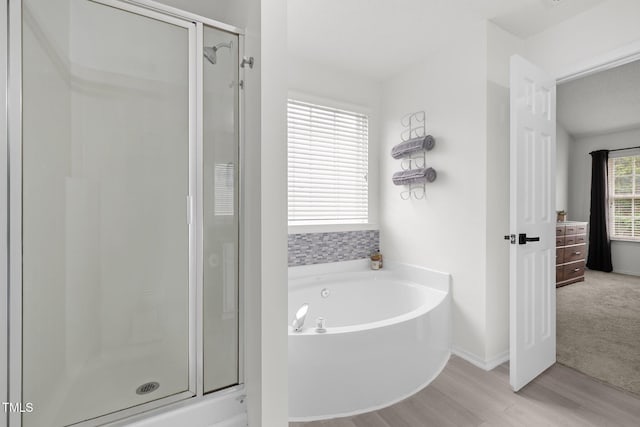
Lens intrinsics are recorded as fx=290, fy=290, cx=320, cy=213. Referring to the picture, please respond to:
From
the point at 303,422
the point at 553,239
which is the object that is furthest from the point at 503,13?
the point at 303,422

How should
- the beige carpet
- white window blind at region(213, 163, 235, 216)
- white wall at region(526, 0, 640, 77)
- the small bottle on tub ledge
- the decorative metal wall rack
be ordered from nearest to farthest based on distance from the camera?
white window blind at region(213, 163, 235, 216) → white wall at region(526, 0, 640, 77) → the beige carpet → the decorative metal wall rack → the small bottle on tub ledge

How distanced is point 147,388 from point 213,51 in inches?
63.9

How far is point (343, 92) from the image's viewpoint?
2.87 meters

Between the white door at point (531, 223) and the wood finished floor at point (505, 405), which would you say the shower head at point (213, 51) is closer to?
the white door at point (531, 223)

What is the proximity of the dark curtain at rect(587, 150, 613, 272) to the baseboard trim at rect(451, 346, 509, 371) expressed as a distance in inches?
181

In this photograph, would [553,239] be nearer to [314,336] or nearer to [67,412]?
[314,336]

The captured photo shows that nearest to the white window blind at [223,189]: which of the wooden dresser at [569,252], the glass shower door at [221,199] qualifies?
the glass shower door at [221,199]

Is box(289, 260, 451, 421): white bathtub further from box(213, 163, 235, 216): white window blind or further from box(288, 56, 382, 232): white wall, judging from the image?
box(288, 56, 382, 232): white wall

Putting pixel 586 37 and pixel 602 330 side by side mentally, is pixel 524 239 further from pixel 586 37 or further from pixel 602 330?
pixel 602 330

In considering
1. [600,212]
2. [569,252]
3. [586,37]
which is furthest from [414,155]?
[600,212]

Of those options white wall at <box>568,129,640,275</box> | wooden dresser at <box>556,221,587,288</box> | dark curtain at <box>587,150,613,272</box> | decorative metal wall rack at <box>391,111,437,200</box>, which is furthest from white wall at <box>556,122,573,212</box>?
decorative metal wall rack at <box>391,111,437,200</box>

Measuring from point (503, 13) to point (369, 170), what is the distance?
5.22 ft

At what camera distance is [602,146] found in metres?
5.16

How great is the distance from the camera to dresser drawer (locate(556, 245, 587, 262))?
435cm
